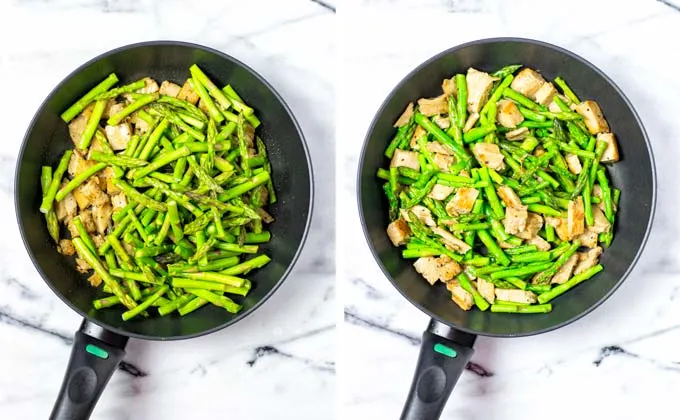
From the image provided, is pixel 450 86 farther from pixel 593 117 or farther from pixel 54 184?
pixel 54 184

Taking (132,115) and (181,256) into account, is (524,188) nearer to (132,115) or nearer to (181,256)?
(181,256)

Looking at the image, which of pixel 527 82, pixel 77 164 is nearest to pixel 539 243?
pixel 527 82

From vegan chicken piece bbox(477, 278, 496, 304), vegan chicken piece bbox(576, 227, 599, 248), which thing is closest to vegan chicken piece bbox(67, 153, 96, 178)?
vegan chicken piece bbox(477, 278, 496, 304)

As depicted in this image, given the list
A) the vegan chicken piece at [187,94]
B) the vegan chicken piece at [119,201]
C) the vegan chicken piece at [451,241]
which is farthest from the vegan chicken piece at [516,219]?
the vegan chicken piece at [119,201]

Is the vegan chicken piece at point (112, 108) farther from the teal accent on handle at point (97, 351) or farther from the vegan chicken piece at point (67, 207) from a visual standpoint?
the teal accent on handle at point (97, 351)

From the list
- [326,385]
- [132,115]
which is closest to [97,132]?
[132,115]

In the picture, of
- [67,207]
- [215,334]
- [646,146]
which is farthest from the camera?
[215,334]
